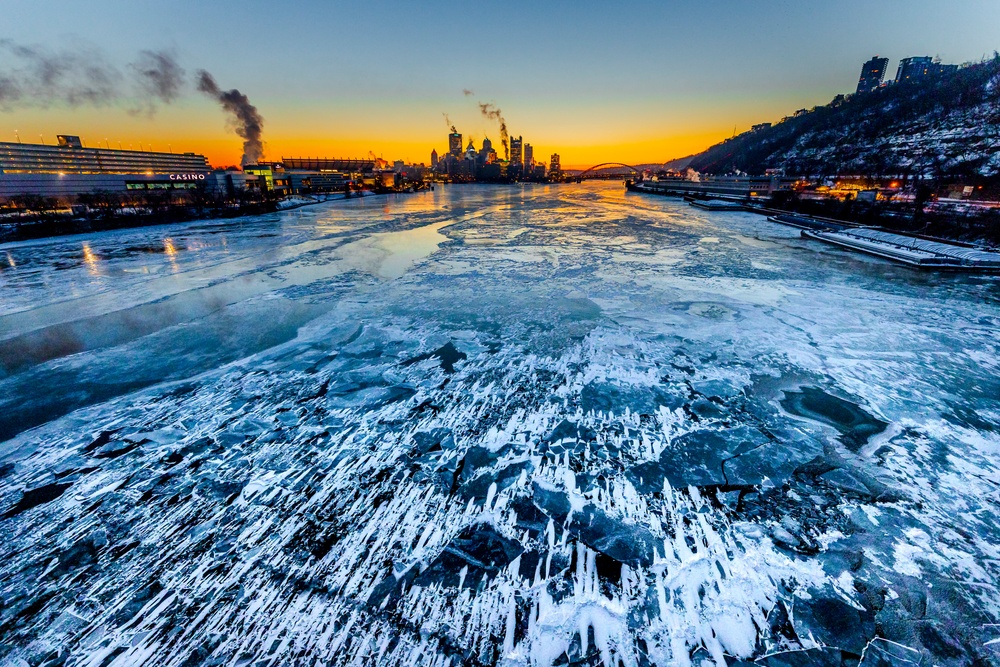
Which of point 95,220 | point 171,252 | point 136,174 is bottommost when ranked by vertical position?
point 171,252

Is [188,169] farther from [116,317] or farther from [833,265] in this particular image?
[833,265]

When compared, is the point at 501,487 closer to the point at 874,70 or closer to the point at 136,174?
the point at 136,174

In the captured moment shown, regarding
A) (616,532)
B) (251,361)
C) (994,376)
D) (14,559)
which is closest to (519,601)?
(616,532)

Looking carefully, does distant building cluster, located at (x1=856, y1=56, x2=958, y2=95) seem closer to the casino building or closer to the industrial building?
the industrial building

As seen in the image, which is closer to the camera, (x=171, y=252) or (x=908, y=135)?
(x=171, y=252)

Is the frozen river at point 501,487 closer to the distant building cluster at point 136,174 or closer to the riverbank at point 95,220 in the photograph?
the riverbank at point 95,220

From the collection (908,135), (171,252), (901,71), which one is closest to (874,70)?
(901,71)

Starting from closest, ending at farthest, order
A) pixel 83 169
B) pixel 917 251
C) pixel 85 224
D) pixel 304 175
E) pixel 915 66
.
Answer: pixel 917 251 < pixel 85 224 < pixel 83 169 < pixel 304 175 < pixel 915 66
